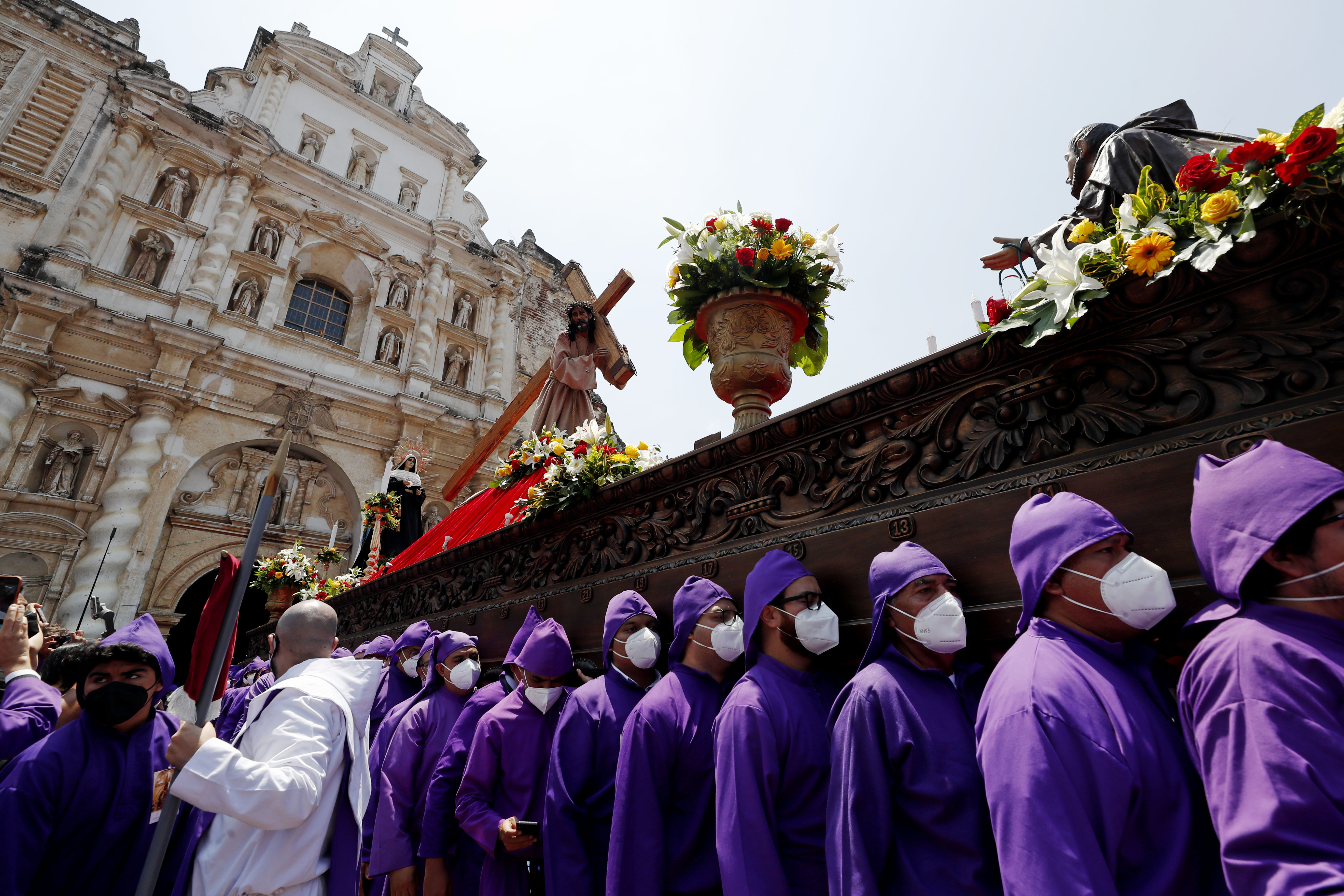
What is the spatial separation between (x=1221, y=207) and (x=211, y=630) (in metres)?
4.37

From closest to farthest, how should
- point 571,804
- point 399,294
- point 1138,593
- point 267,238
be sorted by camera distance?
point 1138,593 → point 571,804 → point 267,238 → point 399,294

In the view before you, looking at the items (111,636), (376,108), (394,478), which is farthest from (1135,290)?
(376,108)

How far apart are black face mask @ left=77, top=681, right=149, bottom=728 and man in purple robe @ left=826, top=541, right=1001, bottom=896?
2.79 meters

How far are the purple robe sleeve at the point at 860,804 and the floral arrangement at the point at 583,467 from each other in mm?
2163

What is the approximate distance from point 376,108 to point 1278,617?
22612mm

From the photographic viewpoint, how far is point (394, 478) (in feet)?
33.7

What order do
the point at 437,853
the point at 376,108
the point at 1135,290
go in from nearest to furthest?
1. the point at 1135,290
2. the point at 437,853
3. the point at 376,108

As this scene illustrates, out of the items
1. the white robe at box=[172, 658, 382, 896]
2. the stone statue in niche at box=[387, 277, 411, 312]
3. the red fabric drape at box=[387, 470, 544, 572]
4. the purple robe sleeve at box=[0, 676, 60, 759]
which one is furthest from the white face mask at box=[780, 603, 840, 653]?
the stone statue in niche at box=[387, 277, 411, 312]

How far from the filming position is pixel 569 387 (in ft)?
20.5

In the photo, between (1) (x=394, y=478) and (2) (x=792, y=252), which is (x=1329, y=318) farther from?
(1) (x=394, y=478)

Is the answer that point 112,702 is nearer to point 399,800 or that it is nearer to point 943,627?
point 399,800

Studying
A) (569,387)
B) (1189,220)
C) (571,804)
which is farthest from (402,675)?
(1189,220)

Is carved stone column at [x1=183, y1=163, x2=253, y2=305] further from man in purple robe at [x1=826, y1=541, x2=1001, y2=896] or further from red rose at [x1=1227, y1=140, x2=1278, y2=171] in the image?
red rose at [x1=1227, y1=140, x2=1278, y2=171]

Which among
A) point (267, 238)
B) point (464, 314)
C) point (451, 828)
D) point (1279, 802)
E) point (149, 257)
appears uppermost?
point (267, 238)
